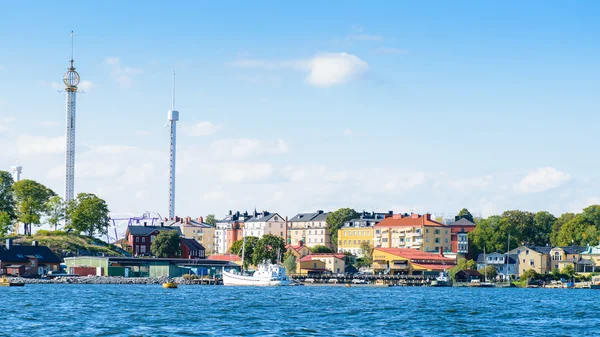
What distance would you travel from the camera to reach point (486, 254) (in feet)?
510

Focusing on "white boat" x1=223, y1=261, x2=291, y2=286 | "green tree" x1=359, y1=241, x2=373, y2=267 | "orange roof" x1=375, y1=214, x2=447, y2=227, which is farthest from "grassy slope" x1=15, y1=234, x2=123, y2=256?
"orange roof" x1=375, y1=214, x2=447, y2=227

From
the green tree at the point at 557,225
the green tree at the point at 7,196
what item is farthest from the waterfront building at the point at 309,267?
the green tree at the point at 7,196

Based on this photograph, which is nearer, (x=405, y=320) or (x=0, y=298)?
(x=405, y=320)

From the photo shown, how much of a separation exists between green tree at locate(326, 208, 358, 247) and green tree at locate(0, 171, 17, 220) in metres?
65.9

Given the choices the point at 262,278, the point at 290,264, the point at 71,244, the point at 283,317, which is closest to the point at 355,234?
the point at 290,264

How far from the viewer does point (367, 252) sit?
6663 inches

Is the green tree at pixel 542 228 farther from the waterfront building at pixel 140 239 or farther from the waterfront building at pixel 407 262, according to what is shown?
the waterfront building at pixel 140 239

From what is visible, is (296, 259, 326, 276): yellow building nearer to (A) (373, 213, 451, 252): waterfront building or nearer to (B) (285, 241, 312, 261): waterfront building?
(B) (285, 241, 312, 261): waterfront building

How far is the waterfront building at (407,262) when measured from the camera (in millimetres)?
150000

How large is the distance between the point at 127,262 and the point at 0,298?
2237 inches

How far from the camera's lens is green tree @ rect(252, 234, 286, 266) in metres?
146

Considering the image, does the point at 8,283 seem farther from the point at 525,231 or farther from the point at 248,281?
the point at 525,231

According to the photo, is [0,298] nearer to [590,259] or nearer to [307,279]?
[307,279]

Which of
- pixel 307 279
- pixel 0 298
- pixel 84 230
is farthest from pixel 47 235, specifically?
pixel 0 298
